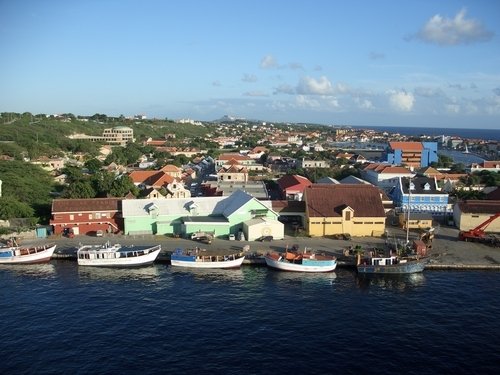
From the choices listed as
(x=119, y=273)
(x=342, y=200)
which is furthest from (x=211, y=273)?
(x=342, y=200)

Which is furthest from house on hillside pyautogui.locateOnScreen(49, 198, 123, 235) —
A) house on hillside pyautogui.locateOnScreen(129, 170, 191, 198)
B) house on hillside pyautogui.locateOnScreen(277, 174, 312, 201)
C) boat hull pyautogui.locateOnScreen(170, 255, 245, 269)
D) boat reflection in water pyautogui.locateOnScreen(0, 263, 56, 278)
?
house on hillside pyautogui.locateOnScreen(277, 174, 312, 201)

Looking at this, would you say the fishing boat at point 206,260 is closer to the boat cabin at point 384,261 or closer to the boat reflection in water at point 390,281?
the boat reflection in water at point 390,281

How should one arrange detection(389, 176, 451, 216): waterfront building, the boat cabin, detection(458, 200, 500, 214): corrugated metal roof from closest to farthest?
the boat cabin
detection(458, 200, 500, 214): corrugated metal roof
detection(389, 176, 451, 216): waterfront building

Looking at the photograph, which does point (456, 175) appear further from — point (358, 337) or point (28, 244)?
→ point (28, 244)

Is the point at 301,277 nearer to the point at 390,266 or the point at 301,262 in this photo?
the point at 301,262

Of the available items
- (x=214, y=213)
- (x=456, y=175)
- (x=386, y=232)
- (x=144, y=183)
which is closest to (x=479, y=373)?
(x=386, y=232)

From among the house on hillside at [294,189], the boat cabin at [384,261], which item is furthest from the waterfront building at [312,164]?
the boat cabin at [384,261]

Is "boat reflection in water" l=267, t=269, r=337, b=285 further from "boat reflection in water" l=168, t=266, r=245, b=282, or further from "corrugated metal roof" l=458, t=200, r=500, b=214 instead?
"corrugated metal roof" l=458, t=200, r=500, b=214
